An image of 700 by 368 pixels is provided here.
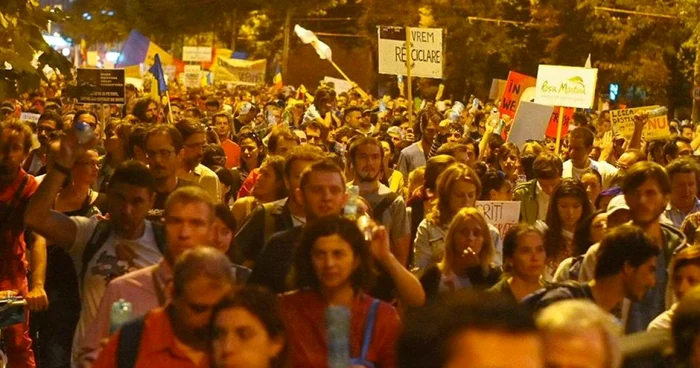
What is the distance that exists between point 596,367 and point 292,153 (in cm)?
438

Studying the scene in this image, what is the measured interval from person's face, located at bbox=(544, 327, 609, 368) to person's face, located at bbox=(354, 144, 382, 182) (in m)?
5.89

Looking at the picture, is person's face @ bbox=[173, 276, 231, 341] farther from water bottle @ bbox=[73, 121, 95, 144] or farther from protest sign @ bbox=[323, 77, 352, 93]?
protest sign @ bbox=[323, 77, 352, 93]

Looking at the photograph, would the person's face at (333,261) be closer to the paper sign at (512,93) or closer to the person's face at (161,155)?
the person's face at (161,155)

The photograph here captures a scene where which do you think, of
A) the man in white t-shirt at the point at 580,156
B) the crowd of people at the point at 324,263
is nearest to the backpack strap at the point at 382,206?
the crowd of people at the point at 324,263

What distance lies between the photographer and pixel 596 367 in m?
4.05

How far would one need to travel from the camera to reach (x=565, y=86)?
784 inches

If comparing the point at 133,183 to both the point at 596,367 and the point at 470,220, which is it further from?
the point at 596,367

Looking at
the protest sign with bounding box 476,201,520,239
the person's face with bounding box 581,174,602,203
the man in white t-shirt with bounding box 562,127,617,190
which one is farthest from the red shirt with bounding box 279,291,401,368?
the man in white t-shirt with bounding box 562,127,617,190

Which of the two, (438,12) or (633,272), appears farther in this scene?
(438,12)

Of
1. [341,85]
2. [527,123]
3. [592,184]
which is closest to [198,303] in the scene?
[592,184]

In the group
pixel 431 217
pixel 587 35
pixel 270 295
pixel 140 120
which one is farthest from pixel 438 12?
pixel 270 295

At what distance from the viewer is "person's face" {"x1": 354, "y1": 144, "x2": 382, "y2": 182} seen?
32.9ft

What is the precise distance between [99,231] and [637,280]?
8.05 ft

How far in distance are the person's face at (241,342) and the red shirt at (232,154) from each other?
10854mm
